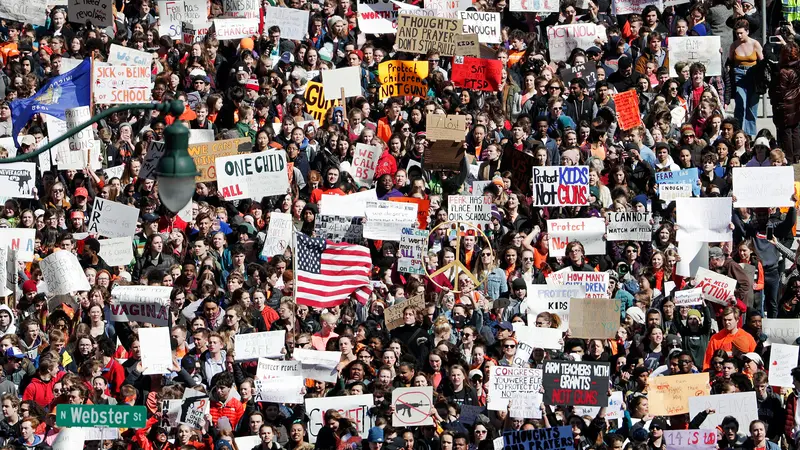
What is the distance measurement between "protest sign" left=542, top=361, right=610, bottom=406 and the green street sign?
3.80m

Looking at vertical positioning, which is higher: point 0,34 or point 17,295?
point 0,34

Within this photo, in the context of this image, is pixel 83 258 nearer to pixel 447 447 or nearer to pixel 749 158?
pixel 447 447

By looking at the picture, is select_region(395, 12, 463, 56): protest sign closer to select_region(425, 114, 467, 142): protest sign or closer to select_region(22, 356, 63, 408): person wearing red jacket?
select_region(425, 114, 467, 142): protest sign

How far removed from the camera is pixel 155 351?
71.0 ft

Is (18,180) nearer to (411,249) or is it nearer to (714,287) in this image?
(411,249)

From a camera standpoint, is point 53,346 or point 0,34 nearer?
point 53,346

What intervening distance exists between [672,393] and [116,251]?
19.2 feet

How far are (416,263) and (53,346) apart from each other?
3.95 m

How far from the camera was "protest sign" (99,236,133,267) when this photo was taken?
77.8ft

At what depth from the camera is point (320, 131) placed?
25.7 m

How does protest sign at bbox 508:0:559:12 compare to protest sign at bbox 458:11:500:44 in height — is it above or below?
above

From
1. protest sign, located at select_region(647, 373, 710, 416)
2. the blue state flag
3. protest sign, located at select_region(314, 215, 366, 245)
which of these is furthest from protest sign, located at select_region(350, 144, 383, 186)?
protest sign, located at select_region(647, 373, 710, 416)

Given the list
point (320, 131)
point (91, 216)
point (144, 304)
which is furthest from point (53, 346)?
point (320, 131)

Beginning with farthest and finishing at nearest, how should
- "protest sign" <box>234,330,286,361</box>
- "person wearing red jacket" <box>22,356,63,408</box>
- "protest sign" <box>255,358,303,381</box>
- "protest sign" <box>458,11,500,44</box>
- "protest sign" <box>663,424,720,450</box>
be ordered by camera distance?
"protest sign" <box>458,11,500,44</box>, "protest sign" <box>234,330,286,361</box>, "protest sign" <box>255,358,303,381</box>, "person wearing red jacket" <box>22,356,63,408</box>, "protest sign" <box>663,424,720,450</box>
